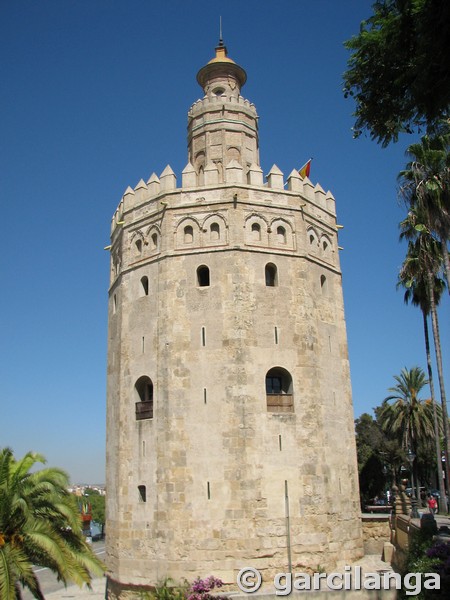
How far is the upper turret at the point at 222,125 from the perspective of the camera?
2281cm

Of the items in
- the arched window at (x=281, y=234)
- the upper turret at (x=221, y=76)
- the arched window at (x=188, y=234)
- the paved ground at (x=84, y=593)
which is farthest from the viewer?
the upper turret at (x=221, y=76)

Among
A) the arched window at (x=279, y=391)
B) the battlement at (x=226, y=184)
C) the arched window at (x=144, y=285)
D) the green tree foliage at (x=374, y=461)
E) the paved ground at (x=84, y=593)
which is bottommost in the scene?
the paved ground at (x=84, y=593)

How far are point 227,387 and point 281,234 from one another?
580 centimetres

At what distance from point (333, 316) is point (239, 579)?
9.46 m

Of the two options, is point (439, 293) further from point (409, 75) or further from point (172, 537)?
point (409, 75)

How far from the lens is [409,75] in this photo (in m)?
9.56

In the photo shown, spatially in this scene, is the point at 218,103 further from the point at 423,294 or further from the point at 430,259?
the point at 423,294

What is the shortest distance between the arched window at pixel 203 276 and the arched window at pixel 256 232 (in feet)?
6.48

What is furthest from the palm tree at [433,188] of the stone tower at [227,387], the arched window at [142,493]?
the arched window at [142,493]

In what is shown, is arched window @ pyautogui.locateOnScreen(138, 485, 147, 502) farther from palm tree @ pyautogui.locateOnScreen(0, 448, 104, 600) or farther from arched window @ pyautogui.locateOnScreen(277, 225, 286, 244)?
arched window @ pyautogui.locateOnScreen(277, 225, 286, 244)

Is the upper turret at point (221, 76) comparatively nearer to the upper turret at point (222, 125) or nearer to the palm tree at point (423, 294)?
the upper turret at point (222, 125)

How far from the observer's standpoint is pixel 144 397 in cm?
2031

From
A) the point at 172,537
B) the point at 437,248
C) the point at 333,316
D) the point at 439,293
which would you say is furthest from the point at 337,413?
the point at 439,293

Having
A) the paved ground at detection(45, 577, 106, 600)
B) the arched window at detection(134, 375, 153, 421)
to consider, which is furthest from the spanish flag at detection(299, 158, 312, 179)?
the paved ground at detection(45, 577, 106, 600)
